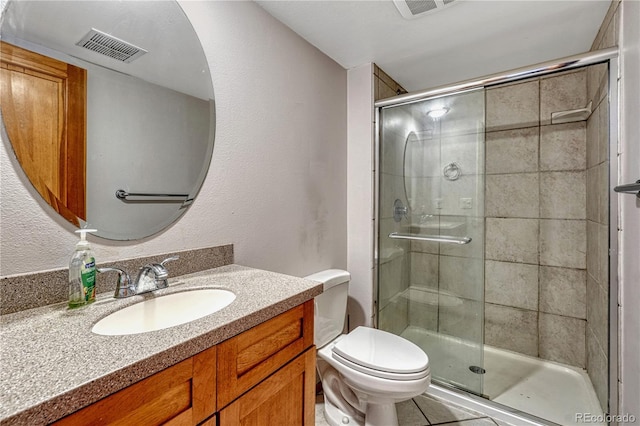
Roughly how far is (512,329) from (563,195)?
1.05 m

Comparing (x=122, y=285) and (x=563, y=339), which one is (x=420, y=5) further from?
(x=563, y=339)

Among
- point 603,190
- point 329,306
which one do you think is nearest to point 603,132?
point 603,190

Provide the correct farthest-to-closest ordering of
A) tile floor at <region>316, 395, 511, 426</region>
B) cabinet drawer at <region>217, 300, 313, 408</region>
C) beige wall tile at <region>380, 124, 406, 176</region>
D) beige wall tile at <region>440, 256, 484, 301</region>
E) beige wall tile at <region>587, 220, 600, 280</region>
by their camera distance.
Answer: beige wall tile at <region>380, 124, 406, 176</region> < beige wall tile at <region>440, 256, 484, 301</region> < beige wall tile at <region>587, 220, 600, 280</region> < tile floor at <region>316, 395, 511, 426</region> < cabinet drawer at <region>217, 300, 313, 408</region>

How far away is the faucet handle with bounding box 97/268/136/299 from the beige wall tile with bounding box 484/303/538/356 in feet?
7.97

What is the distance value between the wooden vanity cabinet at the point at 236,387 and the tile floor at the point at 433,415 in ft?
2.86

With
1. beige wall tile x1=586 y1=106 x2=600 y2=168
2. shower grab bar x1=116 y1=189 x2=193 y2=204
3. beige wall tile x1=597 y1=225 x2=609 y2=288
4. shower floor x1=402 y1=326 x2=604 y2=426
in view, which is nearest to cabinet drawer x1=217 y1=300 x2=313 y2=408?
shower grab bar x1=116 y1=189 x2=193 y2=204

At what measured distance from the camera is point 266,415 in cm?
80

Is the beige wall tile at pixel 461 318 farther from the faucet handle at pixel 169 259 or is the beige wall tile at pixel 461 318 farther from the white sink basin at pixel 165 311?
the faucet handle at pixel 169 259

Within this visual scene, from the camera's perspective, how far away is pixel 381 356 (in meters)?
1.37

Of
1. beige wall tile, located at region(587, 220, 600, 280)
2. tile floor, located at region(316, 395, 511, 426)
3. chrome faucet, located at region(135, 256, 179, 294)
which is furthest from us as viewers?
beige wall tile, located at region(587, 220, 600, 280)

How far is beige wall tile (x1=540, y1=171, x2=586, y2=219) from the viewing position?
6.49ft

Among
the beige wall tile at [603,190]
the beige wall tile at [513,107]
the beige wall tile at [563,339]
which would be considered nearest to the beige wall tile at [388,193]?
the beige wall tile at [513,107]

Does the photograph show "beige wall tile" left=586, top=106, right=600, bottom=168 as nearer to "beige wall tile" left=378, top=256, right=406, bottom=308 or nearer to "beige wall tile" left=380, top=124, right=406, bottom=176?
"beige wall tile" left=380, top=124, right=406, bottom=176

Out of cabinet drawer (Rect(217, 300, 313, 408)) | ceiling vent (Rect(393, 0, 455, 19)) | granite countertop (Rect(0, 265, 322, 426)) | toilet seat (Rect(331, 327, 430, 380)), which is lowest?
toilet seat (Rect(331, 327, 430, 380))
